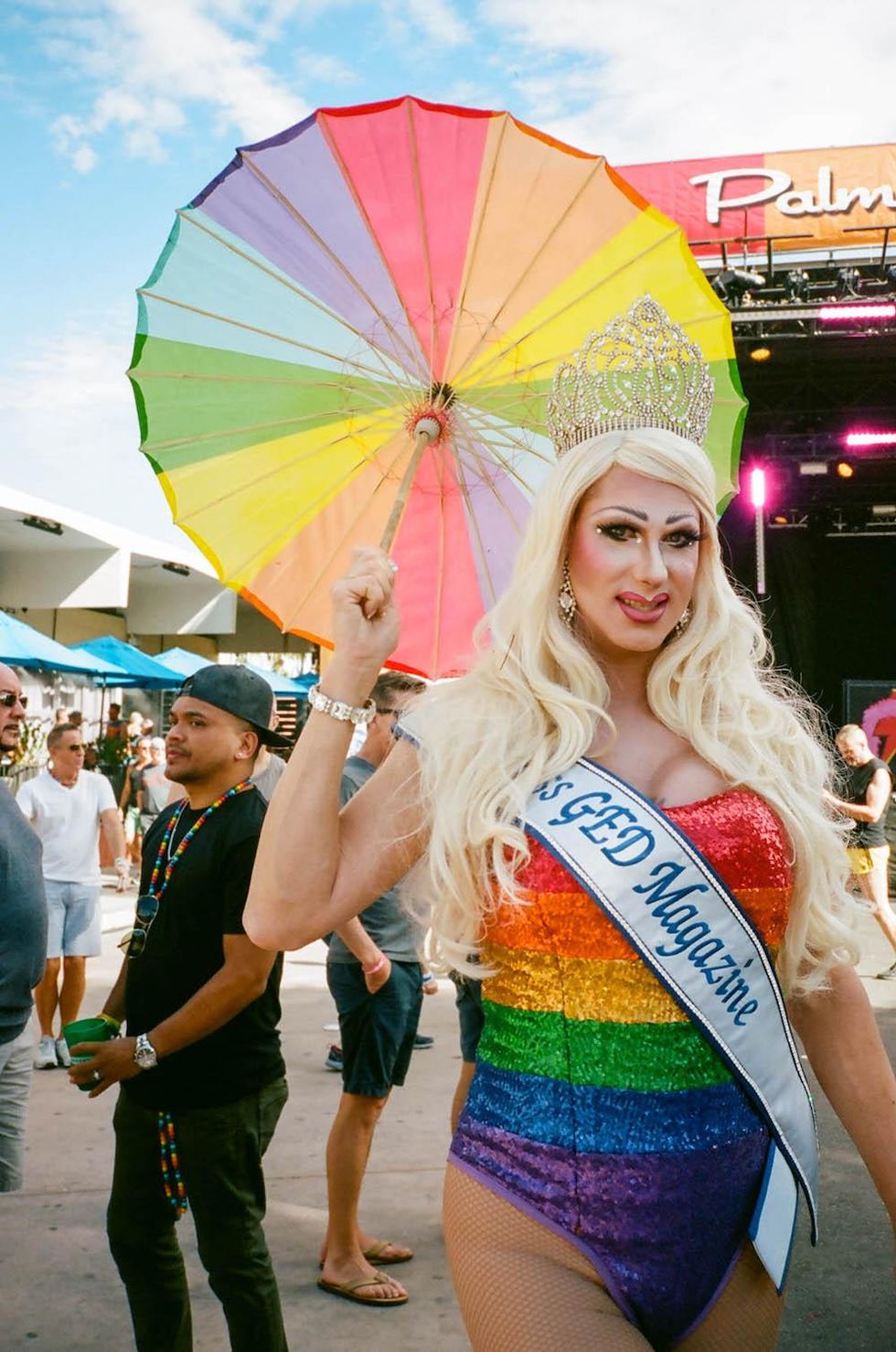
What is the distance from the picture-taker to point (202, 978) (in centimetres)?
256

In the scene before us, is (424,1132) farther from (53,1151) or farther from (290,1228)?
(53,1151)

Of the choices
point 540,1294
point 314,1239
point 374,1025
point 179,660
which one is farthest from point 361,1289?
point 179,660

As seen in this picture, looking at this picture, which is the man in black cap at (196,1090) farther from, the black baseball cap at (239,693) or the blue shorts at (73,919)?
the blue shorts at (73,919)

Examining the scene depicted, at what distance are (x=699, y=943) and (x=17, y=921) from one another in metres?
2.30

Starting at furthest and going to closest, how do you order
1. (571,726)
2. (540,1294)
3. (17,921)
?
1. (17,921)
2. (571,726)
3. (540,1294)

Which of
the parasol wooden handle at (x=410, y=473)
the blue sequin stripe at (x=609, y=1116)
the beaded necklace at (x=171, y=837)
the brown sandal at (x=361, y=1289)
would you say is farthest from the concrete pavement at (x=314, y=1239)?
the parasol wooden handle at (x=410, y=473)

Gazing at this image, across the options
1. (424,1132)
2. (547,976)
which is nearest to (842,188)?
(424,1132)

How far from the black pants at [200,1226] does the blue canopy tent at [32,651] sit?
9.31 m

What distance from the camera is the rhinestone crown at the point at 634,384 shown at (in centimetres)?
169

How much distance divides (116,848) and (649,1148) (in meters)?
6.53

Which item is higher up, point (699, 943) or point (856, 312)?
point (856, 312)

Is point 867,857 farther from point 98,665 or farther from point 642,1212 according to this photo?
point 98,665

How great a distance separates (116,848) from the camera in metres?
7.38

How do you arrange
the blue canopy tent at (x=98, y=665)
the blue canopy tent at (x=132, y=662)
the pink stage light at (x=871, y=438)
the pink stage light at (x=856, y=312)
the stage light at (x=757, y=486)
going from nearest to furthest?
the pink stage light at (x=856, y=312)
the pink stage light at (x=871, y=438)
the stage light at (x=757, y=486)
the blue canopy tent at (x=98, y=665)
the blue canopy tent at (x=132, y=662)
